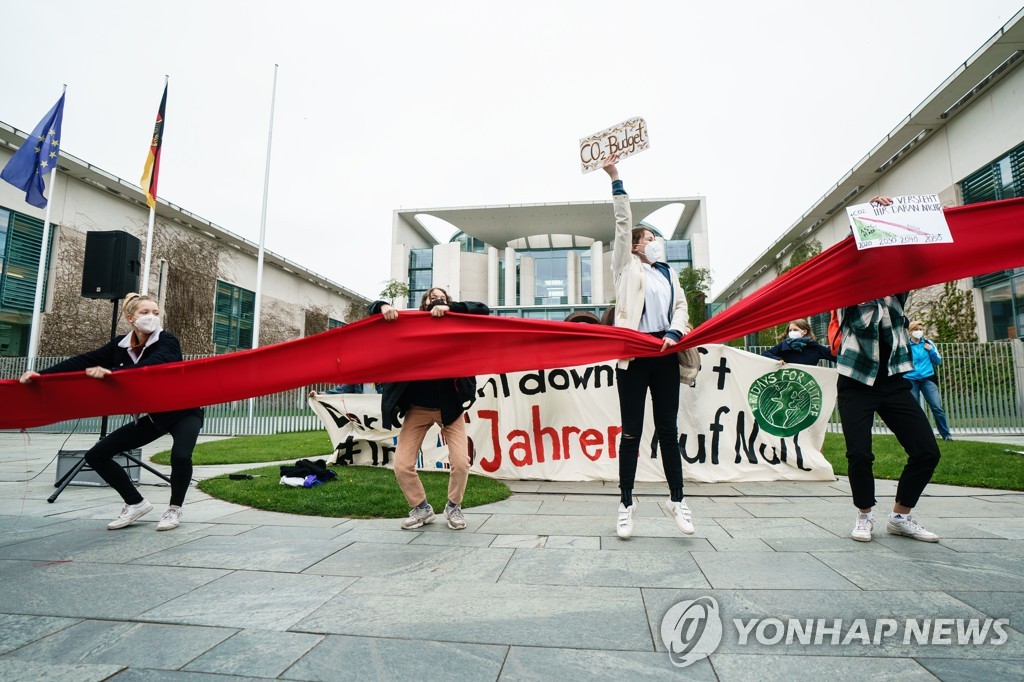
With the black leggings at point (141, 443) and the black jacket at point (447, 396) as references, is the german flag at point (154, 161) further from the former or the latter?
the black jacket at point (447, 396)

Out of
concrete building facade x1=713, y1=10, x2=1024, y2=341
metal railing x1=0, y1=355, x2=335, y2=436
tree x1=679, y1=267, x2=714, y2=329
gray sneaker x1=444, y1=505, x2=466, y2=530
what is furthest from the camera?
tree x1=679, y1=267, x2=714, y2=329

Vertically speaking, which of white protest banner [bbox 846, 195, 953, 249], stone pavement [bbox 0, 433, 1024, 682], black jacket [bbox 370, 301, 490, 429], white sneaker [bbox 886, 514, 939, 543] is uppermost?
white protest banner [bbox 846, 195, 953, 249]

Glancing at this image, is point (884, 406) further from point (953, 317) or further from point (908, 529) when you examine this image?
point (953, 317)

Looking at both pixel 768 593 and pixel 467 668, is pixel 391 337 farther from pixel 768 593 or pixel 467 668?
pixel 768 593

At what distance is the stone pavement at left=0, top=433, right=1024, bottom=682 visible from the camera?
1.74 meters

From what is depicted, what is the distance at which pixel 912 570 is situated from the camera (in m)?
2.64

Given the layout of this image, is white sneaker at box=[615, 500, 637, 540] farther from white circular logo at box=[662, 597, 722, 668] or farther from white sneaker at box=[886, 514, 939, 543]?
white sneaker at box=[886, 514, 939, 543]

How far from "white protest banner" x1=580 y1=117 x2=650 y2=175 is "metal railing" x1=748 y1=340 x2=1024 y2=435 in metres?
10.0

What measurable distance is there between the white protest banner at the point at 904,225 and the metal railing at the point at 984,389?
372 inches

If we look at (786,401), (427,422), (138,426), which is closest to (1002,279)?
(786,401)

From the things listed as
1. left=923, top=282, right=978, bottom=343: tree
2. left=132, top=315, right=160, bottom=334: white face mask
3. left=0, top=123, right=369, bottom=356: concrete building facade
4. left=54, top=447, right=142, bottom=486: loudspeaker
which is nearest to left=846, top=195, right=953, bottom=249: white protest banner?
left=132, top=315, right=160, bottom=334: white face mask

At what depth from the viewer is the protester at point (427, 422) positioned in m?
3.76

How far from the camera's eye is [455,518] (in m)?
3.75

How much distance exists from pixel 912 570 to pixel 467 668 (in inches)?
95.0
